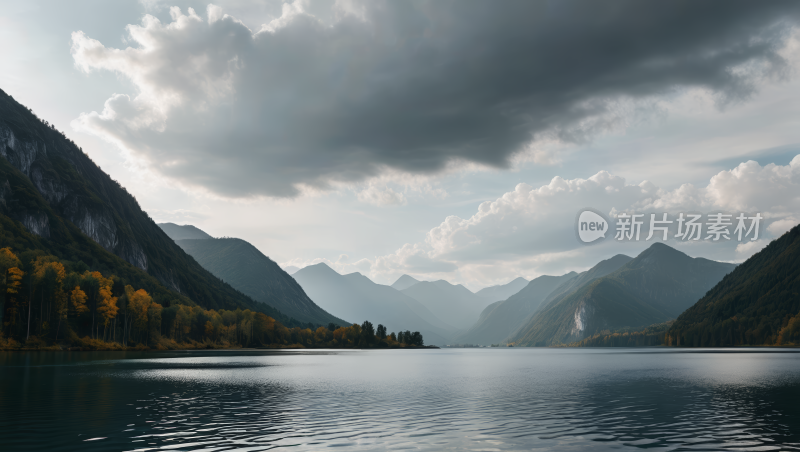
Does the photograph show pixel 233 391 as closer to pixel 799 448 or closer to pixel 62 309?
pixel 799 448

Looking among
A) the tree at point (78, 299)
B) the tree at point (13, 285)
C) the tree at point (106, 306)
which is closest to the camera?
the tree at point (13, 285)

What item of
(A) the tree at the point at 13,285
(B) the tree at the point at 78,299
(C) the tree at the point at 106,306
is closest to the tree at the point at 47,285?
(A) the tree at the point at 13,285

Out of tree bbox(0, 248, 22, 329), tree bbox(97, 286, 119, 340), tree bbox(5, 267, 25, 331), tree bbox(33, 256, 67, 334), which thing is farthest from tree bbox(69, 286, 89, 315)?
tree bbox(0, 248, 22, 329)

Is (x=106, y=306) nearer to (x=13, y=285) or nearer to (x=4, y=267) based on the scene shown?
(x=13, y=285)

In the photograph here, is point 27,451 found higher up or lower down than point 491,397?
higher up

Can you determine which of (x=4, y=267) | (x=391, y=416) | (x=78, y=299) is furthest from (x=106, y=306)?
(x=391, y=416)

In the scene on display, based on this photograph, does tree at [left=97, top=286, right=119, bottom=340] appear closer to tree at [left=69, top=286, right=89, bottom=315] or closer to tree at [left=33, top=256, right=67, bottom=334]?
tree at [left=69, top=286, right=89, bottom=315]

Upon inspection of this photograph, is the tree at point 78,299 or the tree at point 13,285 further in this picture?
the tree at point 78,299

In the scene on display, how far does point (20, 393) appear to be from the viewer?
2072 inches

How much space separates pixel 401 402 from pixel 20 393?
41149mm

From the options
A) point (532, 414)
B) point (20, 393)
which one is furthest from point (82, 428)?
point (532, 414)

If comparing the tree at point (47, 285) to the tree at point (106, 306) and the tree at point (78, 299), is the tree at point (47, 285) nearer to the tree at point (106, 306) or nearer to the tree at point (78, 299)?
the tree at point (78, 299)

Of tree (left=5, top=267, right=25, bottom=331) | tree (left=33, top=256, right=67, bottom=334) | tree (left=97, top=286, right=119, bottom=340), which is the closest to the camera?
tree (left=5, top=267, right=25, bottom=331)

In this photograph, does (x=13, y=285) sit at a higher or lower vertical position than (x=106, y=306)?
higher
